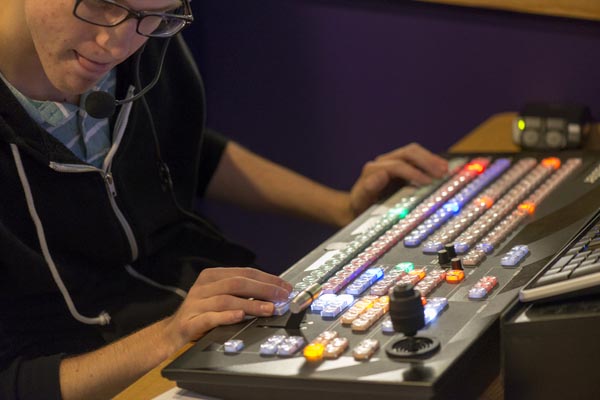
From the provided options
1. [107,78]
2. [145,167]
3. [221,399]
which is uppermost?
[107,78]

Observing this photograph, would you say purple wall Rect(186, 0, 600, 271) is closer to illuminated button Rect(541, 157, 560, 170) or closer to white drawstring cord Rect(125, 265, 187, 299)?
illuminated button Rect(541, 157, 560, 170)

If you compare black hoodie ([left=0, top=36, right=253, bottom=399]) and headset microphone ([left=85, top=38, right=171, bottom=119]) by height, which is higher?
headset microphone ([left=85, top=38, right=171, bottom=119])

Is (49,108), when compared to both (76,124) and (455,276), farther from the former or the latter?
(455,276)

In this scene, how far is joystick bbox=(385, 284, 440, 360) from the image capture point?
1028 mm

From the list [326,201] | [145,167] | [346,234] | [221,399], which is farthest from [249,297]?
[326,201]

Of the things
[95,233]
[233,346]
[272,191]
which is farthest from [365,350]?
[272,191]

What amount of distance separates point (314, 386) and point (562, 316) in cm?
24

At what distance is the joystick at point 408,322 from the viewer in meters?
1.03

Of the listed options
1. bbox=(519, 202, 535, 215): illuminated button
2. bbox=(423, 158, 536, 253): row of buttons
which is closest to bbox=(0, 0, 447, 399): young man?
bbox=(423, 158, 536, 253): row of buttons

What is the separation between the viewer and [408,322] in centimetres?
103

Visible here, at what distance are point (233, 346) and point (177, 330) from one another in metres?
0.15

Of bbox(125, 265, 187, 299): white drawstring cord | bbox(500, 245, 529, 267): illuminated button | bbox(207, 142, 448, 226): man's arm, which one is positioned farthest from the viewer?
bbox(207, 142, 448, 226): man's arm

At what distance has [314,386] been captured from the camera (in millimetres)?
1004

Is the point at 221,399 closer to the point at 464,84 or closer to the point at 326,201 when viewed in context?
the point at 326,201
